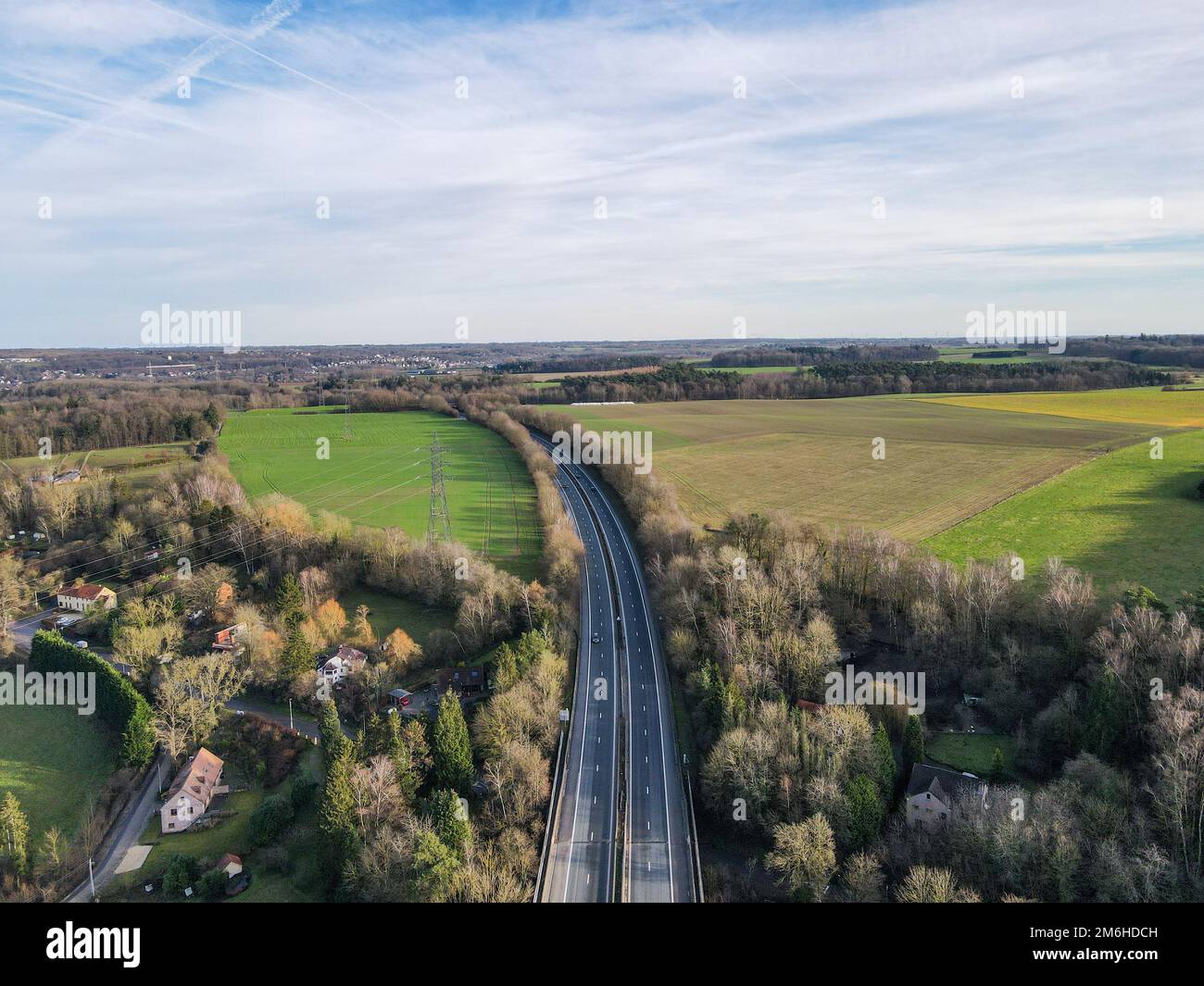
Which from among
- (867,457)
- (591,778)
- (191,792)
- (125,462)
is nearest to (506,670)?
(591,778)

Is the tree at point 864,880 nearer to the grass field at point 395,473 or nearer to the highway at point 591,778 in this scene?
the highway at point 591,778

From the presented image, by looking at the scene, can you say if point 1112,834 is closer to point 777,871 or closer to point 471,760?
Answer: point 777,871

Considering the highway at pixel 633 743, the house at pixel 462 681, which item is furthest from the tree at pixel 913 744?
the house at pixel 462 681

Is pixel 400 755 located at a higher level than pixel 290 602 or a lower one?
lower

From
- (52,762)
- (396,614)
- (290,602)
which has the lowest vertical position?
(52,762)

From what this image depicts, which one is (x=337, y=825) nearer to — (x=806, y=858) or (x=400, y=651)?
(x=400, y=651)

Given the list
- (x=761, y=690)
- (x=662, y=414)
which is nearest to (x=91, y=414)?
(x=662, y=414)
